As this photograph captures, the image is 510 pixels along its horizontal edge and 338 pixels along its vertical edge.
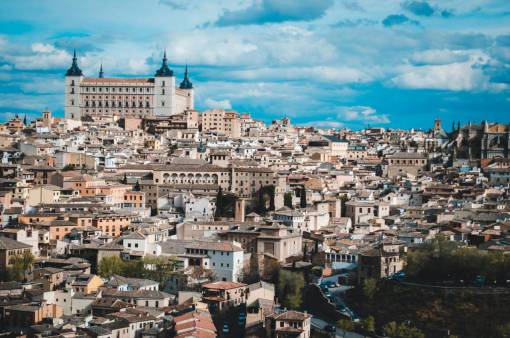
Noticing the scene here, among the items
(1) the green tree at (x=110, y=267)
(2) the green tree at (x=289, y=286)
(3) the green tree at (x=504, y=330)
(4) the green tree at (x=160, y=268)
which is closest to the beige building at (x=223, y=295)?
(2) the green tree at (x=289, y=286)

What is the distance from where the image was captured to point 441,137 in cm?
9625

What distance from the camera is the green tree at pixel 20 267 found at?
4262 centimetres

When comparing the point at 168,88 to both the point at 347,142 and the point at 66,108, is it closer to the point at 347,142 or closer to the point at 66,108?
the point at 66,108

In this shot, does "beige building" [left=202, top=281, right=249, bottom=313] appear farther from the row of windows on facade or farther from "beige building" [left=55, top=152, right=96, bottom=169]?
the row of windows on facade

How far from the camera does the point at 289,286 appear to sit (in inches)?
1665

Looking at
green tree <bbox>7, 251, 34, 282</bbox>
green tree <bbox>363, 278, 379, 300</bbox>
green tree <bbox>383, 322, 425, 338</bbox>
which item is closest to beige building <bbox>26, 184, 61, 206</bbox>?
green tree <bbox>7, 251, 34, 282</bbox>

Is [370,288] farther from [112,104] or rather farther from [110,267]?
[112,104]

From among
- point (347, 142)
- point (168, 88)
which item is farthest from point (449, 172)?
point (168, 88)

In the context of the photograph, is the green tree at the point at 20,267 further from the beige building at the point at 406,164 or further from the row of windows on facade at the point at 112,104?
the row of windows on facade at the point at 112,104

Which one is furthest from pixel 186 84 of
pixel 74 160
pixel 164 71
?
pixel 74 160

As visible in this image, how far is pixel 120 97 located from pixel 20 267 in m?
62.6

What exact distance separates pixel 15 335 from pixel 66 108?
70.1m

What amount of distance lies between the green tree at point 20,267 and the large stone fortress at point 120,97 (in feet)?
198

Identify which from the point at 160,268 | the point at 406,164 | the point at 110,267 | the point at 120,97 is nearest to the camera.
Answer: the point at 160,268
